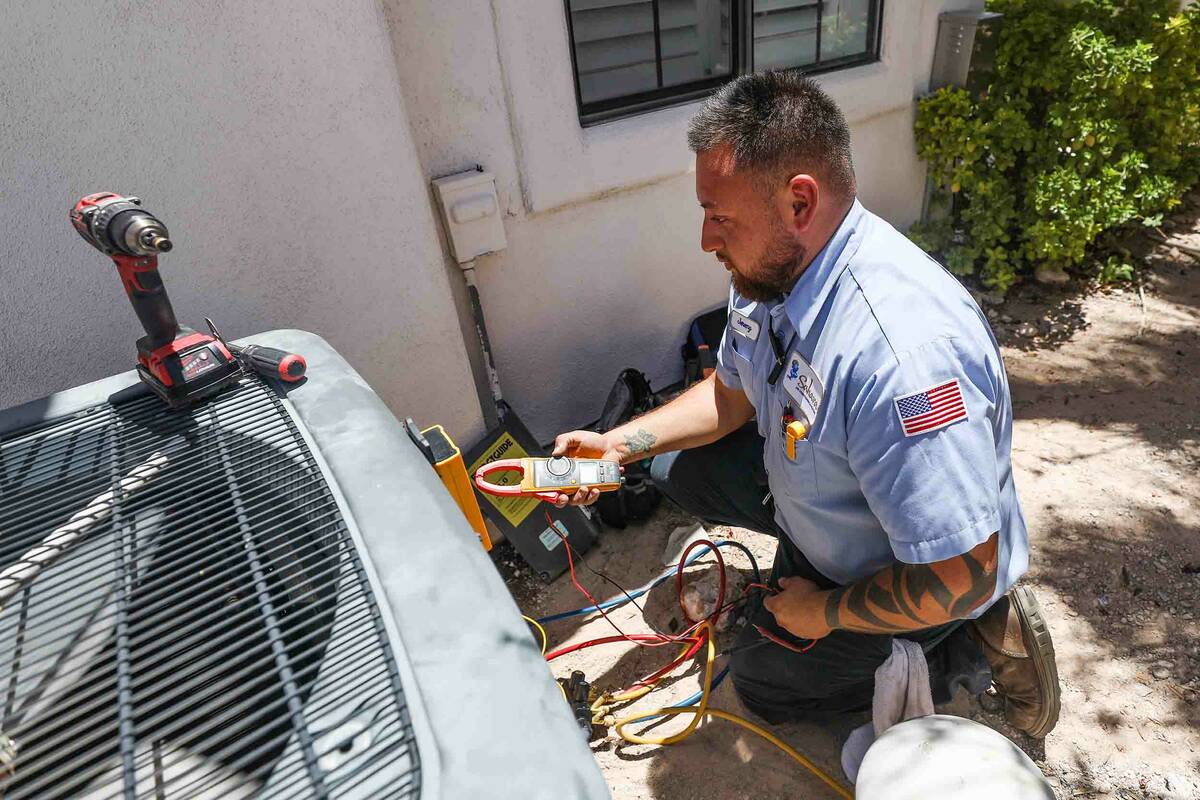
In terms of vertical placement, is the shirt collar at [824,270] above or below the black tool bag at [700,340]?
above

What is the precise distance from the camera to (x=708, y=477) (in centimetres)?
226

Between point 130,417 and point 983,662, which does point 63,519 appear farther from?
point 983,662

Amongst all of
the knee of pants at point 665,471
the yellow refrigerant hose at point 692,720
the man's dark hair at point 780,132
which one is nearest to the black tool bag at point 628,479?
the knee of pants at point 665,471

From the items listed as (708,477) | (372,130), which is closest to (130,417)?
(372,130)

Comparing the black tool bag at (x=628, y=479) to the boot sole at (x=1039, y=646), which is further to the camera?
the black tool bag at (x=628, y=479)

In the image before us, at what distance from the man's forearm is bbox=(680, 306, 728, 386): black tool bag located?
3.11ft

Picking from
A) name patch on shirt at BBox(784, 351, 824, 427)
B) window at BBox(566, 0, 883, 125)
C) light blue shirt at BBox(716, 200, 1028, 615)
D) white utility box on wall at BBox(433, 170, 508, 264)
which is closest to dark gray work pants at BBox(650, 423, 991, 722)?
light blue shirt at BBox(716, 200, 1028, 615)

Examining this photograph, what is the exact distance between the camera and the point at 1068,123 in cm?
358

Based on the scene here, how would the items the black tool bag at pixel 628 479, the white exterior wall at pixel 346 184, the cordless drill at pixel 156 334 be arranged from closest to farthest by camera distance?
the cordless drill at pixel 156 334 → the white exterior wall at pixel 346 184 → the black tool bag at pixel 628 479

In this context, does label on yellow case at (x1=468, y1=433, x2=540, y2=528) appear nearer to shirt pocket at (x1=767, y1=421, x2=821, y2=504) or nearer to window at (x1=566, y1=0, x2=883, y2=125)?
shirt pocket at (x1=767, y1=421, x2=821, y2=504)

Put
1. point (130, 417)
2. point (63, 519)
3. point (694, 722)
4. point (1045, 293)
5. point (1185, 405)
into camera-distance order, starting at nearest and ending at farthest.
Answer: point (63, 519) < point (130, 417) < point (694, 722) < point (1185, 405) < point (1045, 293)

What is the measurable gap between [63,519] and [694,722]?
161 centimetres

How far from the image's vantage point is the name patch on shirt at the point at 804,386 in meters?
1.50

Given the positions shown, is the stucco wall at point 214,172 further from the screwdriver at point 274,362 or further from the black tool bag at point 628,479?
the black tool bag at point 628,479
